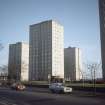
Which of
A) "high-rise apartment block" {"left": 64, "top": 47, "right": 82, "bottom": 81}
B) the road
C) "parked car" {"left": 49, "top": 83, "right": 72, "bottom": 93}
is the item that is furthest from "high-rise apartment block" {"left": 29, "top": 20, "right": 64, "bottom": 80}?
the road

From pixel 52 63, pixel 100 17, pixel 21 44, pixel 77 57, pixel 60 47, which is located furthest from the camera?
pixel 77 57

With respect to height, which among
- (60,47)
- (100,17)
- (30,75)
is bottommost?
(30,75)

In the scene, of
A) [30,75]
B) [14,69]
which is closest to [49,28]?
[30,75]

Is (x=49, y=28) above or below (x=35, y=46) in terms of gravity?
above

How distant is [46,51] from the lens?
148750mm

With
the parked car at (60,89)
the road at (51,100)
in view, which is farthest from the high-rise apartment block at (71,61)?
the road at (51,100)

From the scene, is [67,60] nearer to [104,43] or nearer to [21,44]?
[21,44]

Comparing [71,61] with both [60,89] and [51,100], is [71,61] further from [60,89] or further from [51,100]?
[51,100]

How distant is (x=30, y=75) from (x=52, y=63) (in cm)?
2050

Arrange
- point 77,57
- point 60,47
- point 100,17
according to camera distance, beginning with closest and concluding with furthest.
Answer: point 100,17 < point 60,47 < point 77,57

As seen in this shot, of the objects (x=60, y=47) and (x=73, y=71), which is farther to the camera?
(x=73, y=71)

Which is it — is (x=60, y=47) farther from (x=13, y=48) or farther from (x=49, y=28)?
(x=13, y=48)

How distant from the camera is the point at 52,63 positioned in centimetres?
14400

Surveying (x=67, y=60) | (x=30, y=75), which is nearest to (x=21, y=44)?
(x=30, y=75)
